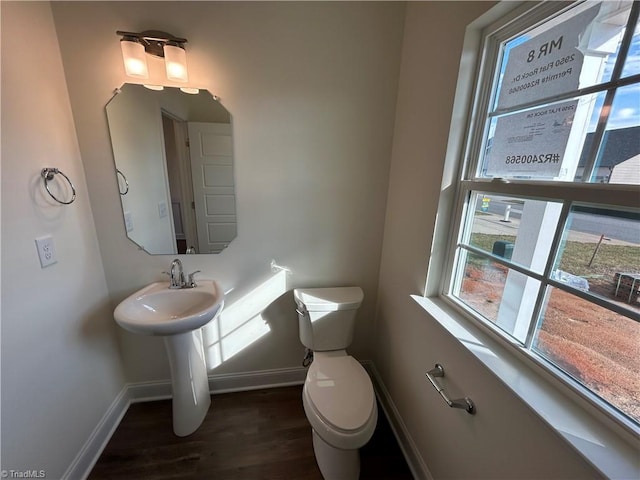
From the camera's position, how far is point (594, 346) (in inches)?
27.0

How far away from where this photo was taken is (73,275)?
1259 mm

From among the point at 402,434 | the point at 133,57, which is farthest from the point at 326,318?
the point at 133,57

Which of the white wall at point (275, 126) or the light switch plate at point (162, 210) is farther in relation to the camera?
the light switch plate at point (162, 210)

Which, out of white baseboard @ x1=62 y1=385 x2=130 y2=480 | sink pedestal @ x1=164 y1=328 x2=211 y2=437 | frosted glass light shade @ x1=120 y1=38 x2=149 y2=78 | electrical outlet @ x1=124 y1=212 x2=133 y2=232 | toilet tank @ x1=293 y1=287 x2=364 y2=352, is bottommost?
white baseboard @ x1=62 y1=385 x2=130 y2=480

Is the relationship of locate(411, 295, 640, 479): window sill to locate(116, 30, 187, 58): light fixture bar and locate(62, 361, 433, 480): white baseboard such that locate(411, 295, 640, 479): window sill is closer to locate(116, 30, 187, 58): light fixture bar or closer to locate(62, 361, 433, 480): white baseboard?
locate(62, 361, 433, 480): white baseboard

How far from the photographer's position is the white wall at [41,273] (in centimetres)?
96

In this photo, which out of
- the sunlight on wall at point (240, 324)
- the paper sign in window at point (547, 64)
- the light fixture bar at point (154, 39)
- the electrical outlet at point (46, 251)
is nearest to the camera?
the paper sign in window at point (547, 64)

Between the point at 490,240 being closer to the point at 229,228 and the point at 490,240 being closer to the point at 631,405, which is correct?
the point at 631,405

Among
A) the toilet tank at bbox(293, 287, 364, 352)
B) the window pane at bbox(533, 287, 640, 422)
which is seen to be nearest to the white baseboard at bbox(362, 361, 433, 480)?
the toilet tank at bbox(293, 287, 364, 352)

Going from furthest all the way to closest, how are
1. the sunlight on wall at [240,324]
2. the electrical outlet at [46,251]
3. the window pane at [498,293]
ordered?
1. the sunlight on wall at [240,324]
2. the electrical outlet at [46,251]
3. the window pane at [498,293]

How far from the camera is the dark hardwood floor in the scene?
132cm

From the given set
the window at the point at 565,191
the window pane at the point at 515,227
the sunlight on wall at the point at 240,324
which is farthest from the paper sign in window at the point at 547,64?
the sunlight on wall at the point at 240,324

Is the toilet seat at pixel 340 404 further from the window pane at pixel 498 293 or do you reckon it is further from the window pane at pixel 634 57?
the window pane at pixel 634 57

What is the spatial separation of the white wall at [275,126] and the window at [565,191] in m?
0.65
